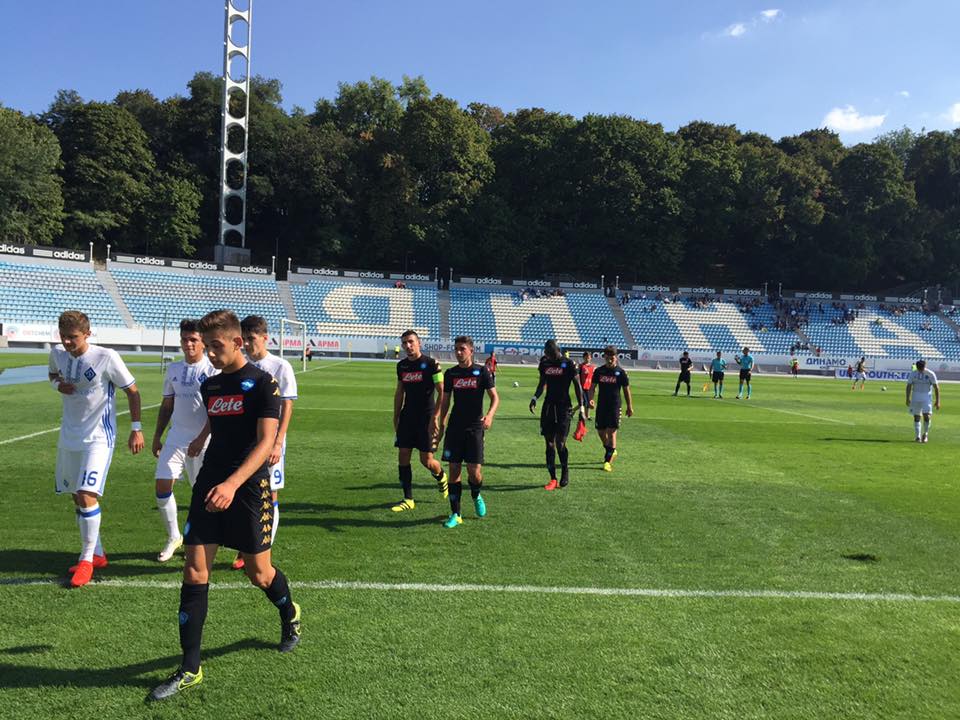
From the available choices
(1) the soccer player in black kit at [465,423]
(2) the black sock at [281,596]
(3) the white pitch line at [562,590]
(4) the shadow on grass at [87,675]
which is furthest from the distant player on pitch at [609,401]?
(4) the shadow on grass at [87,675]

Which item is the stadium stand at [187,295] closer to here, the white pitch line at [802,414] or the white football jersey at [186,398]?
the white pitch line at [802,414]

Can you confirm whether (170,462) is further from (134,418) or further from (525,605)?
(525,605)

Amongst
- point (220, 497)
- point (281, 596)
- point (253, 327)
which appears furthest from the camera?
point (253, 327)

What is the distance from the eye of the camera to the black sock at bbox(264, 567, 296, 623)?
410 centimetres

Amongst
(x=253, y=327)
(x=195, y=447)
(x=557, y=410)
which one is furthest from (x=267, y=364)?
(x=557, y=410)

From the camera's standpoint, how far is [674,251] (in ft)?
230

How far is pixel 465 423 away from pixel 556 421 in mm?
2548

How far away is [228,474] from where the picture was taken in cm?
383

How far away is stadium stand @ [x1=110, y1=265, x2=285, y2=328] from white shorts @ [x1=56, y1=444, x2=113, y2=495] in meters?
46.1

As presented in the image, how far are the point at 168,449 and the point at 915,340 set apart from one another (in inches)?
2626

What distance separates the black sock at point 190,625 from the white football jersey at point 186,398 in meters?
2.47

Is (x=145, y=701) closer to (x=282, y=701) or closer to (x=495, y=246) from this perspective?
(x=282, y=701)

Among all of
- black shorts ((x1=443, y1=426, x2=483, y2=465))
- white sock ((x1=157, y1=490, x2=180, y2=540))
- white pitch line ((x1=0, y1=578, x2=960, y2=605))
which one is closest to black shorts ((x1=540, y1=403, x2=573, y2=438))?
black shorts ((x1=443, y1=426, x2=483, y2=465))

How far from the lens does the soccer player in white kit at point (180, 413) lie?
588cm
